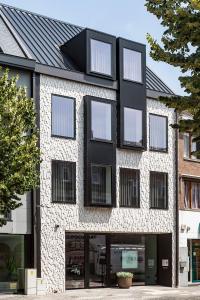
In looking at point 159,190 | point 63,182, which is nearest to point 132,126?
point 159,190

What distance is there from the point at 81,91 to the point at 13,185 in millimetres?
10324

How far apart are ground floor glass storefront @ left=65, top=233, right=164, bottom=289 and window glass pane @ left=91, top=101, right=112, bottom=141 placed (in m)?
5.25

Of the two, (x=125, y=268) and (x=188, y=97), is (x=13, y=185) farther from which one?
(x=125, y=268)

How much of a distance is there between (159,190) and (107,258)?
492cm

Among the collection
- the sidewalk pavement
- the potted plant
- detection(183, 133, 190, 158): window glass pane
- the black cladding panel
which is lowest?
the sidewalk pavement

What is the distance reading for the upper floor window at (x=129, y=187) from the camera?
3228 cm

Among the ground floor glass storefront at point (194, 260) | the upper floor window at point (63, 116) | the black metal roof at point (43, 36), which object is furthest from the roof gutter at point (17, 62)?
the ground floor glass storefront at point (194, 260)

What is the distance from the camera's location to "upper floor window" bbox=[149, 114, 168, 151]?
34031 mm

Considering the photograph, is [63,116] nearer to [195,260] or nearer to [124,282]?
[124,282]

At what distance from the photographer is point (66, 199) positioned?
2980 centimetres

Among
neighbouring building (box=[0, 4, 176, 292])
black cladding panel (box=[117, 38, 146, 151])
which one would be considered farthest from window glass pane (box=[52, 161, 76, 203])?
black cladding panel (box=[117, 38, 146, 151])

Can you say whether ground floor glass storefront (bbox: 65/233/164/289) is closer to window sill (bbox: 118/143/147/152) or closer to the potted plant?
the potted plant

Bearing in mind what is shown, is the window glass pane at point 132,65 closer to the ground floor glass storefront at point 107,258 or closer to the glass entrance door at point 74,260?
the ground floor glass storefront at point 107,258

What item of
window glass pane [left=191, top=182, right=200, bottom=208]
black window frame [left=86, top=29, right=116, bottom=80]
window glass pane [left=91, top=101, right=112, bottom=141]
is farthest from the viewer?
window glass pane [left=191, top=182, right=200, bottom=208]
